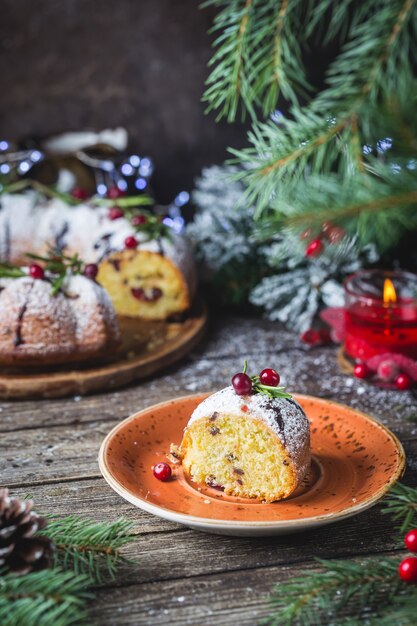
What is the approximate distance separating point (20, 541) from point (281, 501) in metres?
0.53

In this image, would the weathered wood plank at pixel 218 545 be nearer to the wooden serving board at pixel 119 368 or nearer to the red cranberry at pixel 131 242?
the wooden serving board at pixel 119 368

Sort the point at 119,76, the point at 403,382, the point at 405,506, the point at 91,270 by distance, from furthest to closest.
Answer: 1. the point at 119,76
2. the point at 91,270
3. the point at 403,382
4. the point at 405,506

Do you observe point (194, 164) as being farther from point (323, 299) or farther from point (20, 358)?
point (20, 358)

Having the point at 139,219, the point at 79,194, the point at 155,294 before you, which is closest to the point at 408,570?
the point at 155,294

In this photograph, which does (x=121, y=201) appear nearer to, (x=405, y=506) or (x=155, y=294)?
(x=155, y=294)

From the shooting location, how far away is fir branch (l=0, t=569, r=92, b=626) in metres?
1.18

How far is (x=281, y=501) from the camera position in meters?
1.56

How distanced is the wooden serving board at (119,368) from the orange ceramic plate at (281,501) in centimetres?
45

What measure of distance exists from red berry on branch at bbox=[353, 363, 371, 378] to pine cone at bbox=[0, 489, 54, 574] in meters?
1.20

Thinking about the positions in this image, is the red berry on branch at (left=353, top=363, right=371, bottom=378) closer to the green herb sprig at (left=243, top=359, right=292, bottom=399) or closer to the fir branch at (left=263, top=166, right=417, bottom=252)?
the green herb sprig at (left=243, top=359, right=292, bottom=399)

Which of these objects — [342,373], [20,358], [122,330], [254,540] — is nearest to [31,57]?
[122,330]

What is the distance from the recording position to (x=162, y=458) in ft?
5.66

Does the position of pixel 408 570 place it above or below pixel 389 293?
below

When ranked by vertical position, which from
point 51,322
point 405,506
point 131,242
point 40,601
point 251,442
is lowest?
point 40,601
